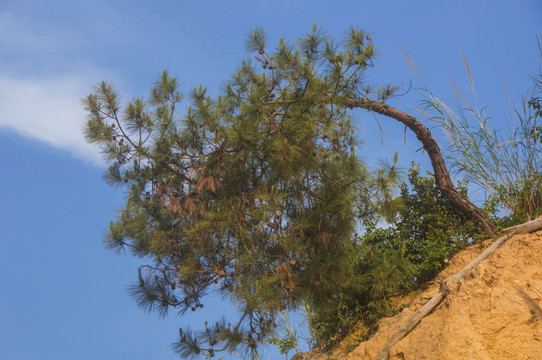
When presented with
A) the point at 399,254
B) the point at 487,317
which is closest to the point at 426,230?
the point at 399,254

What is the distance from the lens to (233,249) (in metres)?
4.81

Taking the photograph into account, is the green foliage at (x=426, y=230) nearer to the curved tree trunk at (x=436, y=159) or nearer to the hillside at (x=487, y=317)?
the curved tree trunk at (x=436, y=159)

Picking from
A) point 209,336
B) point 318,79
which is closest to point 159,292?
point 209,336

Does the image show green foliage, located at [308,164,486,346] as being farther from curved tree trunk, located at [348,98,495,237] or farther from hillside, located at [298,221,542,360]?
hillside, located at [298,221,542,360]

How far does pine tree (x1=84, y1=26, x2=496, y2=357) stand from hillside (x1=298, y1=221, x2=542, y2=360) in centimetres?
90

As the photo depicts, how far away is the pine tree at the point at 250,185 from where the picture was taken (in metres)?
4.75

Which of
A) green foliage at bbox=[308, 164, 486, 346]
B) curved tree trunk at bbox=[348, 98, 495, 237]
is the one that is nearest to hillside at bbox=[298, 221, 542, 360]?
green foliage at bbox=[308, 164, 486, 346]

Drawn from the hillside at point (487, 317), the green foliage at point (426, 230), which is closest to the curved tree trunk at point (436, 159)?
the green foliage at point (426, 230)

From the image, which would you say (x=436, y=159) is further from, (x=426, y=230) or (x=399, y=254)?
(x=399, y=254)

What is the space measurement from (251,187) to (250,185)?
0.07 feet

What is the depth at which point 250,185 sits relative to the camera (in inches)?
201

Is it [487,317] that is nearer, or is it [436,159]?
[487,317]

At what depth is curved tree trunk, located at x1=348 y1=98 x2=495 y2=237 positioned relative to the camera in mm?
5797

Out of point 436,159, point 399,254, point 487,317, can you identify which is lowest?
point 487,317
